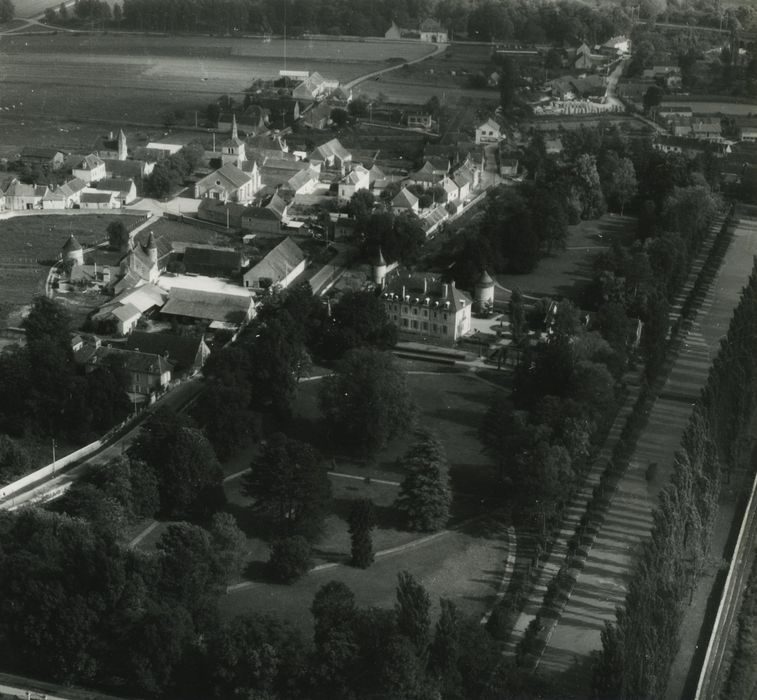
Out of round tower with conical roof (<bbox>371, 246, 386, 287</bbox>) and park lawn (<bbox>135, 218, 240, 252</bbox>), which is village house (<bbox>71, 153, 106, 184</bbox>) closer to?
park lawn (<bbox>135, 218, 240, 252</bbox>)

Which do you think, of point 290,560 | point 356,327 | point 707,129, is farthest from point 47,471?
point 707,129

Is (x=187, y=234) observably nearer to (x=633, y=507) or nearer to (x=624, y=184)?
(x=624, y=184)

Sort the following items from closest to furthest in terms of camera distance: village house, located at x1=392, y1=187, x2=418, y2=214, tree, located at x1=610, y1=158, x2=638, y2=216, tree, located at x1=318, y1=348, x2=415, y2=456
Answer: tree, located at x1=318, y1=348, x2=415, y2=456 → village house, located at x1=392, y1=187, x2=418, y2=214 → tree, located at x1=610, y1=158, x2=638, y2=216

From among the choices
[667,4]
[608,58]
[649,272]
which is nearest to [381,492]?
[649,272]

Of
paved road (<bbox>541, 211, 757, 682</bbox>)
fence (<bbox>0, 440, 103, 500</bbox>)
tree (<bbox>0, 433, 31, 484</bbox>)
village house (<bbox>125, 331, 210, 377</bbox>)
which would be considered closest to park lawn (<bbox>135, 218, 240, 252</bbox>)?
village house (<bbox>125, 331, 210, 377</bbox>)

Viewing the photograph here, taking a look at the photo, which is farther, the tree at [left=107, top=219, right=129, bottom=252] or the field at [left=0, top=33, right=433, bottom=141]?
the field at [left=0, top=33, right=433, bottom=141]

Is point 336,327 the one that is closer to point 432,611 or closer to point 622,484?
point 622,484

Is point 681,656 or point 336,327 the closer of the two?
point 681,656
